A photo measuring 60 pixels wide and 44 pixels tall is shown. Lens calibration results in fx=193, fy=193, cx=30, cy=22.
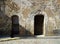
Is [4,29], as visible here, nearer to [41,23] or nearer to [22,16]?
[22,16]

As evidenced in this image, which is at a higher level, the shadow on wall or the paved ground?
the shadow on wall

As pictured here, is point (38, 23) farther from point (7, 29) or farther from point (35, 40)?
point (7, 29)

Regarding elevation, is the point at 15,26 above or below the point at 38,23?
below

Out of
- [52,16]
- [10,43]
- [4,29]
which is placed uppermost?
[52,16]

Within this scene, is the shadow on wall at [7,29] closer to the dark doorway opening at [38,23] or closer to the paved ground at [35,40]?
the dark doorway opening at [38,23]

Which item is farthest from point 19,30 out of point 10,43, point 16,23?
point 10,43

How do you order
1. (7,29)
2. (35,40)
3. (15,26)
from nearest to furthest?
(35,40)
(7,29)
(15,26)

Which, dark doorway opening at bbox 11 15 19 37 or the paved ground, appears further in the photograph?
dark doorway opening at bbox 11 15 19 37

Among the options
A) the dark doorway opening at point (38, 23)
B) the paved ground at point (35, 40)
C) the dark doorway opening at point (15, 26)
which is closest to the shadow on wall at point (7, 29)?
the dark doorway opening at point (15, 26)

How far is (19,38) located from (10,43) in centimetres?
90

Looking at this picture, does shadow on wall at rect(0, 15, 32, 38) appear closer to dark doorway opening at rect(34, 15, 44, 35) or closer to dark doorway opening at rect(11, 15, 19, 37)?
dark doorway opening at rect(11, 15, 19, 37)

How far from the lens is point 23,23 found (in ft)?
40.4

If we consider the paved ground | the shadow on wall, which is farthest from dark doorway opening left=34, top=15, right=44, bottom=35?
the paved ground

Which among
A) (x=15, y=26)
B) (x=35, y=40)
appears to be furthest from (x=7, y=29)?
(x=35, y=40)
